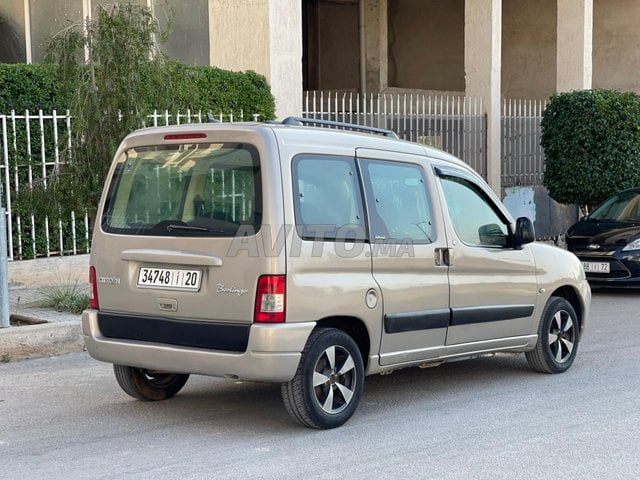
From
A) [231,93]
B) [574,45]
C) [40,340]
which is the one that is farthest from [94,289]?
[574,45]

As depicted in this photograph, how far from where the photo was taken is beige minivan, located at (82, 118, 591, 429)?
6.05 meters

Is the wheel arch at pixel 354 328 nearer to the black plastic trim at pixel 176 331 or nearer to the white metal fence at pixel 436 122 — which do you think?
the black plastic trim at pixel 176 331

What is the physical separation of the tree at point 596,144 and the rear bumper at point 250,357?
1283 cm

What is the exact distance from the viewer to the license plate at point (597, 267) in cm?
1344

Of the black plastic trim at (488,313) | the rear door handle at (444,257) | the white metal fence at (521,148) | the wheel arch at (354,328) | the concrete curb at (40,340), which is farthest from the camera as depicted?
the white metal fence at (521,148)

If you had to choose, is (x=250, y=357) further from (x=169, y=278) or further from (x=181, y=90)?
(x=181, y=90)

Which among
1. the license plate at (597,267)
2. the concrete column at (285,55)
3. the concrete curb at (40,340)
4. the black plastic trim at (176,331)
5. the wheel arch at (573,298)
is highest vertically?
the concrete column at (285,55)

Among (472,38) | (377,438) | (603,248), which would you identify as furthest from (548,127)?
(377,438)

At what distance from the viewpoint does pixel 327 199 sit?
6.42 meters

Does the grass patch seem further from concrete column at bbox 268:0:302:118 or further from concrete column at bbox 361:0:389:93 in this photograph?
concrete column at bbox 361:0:389:93

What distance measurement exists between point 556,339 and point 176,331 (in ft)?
11.5

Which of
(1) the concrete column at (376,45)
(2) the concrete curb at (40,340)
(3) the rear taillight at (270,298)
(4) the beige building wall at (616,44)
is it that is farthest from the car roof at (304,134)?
(4) the beige building wall at (616,44)

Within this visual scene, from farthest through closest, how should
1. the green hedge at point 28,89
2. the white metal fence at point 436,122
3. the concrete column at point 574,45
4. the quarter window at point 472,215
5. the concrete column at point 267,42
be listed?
the concrete column at point 574,45
the white metal fence at point 436,122
the concrete column at point 267,42
the green hedge at point 28,89
the quarter window at point 472,215

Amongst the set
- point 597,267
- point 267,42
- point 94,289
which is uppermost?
point 267,42
